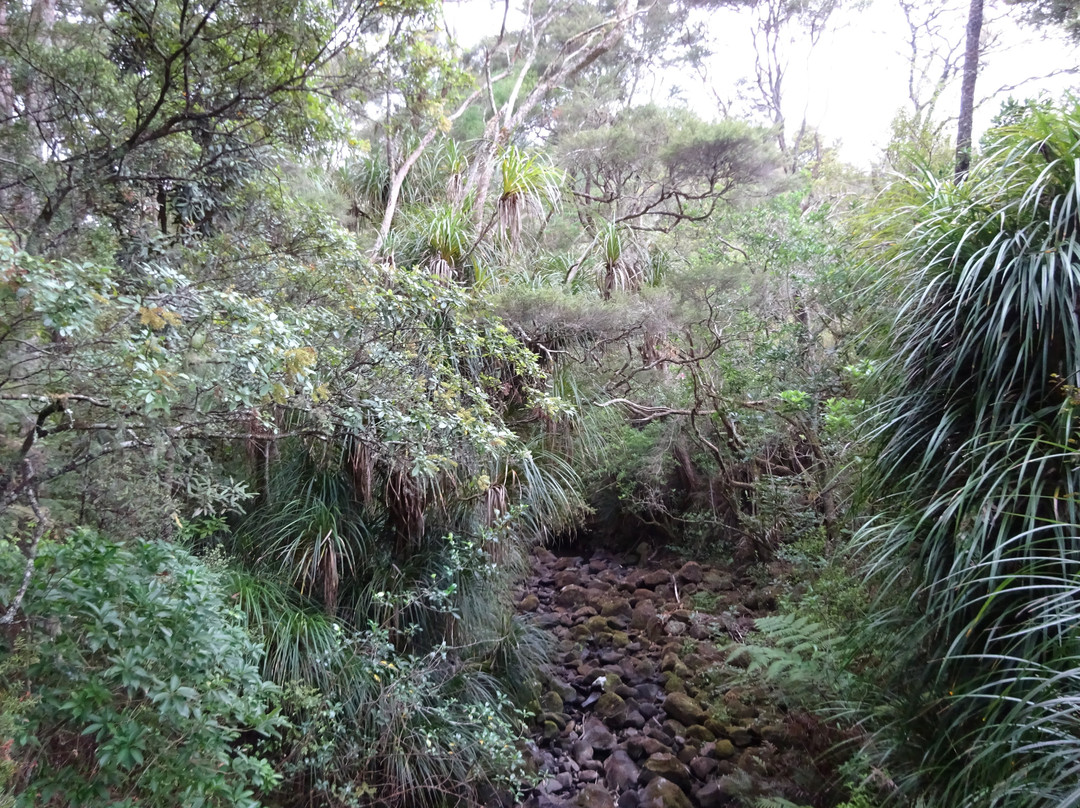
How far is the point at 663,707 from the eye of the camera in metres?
4.92

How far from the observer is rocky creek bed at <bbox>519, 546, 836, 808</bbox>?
3.84m

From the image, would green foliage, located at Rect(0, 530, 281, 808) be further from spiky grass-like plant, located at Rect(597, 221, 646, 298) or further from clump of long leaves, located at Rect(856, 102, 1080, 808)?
spiky grass-like plant, located at Rect(597, 221, 646, 298)

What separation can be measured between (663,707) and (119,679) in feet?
13.1

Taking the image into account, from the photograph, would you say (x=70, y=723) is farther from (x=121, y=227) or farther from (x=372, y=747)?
(x=121, y=227)

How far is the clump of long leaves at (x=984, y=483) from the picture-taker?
6.79ft

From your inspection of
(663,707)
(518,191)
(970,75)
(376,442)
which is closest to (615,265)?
(518,191)

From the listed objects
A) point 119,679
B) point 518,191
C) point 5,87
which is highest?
point 518,191

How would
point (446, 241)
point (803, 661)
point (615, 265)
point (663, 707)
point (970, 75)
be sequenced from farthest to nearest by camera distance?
point (615, 265)
point (446, 241)
point (663, 707)
point (970, 75)
point (803, 661)

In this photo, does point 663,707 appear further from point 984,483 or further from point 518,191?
point 518,191

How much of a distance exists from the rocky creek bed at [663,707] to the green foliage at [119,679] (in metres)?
2.65

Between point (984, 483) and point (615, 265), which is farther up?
point (615, 265)

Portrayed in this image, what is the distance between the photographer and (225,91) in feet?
9.52

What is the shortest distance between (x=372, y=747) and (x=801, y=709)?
2.58 meters

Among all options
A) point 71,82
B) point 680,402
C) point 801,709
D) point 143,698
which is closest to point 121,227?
point 71,82
